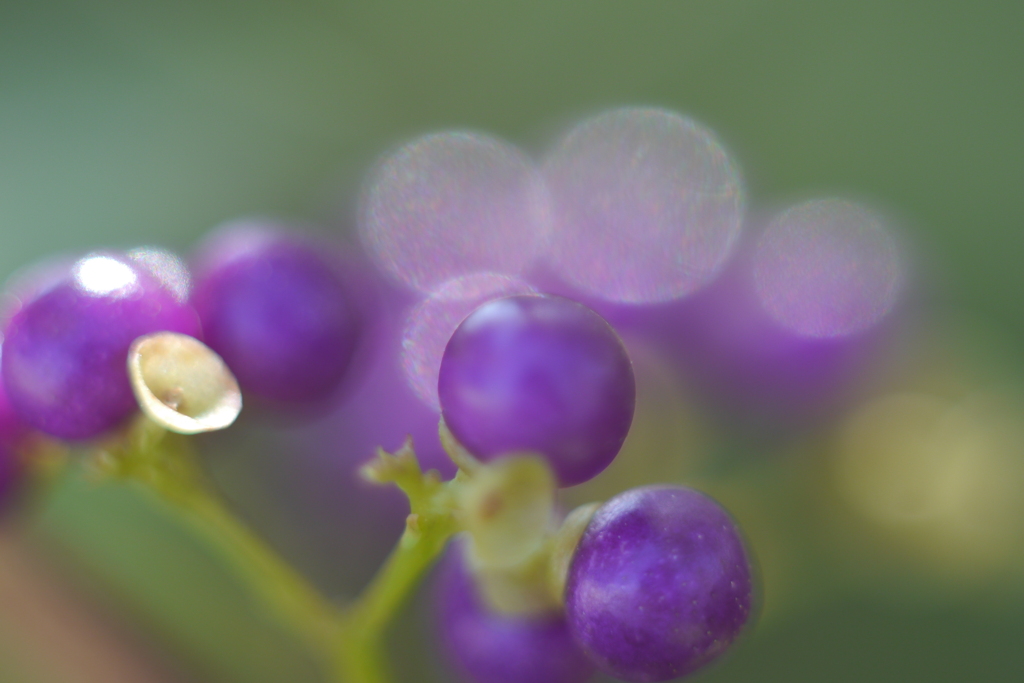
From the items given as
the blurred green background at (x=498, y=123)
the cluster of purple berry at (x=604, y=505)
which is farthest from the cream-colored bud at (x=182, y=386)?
the blurred green background at (x=498, y=123)

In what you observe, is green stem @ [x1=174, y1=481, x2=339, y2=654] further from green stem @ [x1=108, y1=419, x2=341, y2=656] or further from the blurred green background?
the blurred green background

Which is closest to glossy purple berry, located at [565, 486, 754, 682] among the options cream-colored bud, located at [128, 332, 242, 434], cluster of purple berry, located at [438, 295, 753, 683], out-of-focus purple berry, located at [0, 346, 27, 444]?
cluster of purple berry, located at [438, 295, 753, 683]

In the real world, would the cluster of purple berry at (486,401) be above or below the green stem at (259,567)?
above

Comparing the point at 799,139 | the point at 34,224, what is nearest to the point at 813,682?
the point at 799,139

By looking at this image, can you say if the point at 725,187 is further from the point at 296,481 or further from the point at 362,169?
the point at 296,481

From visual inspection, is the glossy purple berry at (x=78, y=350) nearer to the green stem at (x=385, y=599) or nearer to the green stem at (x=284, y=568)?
the green stem at (x=284, y=568)

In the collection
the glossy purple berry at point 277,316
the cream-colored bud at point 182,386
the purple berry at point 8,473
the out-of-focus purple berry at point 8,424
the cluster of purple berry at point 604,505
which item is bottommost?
the purple berry at point 8,473

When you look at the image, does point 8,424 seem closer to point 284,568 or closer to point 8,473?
point 8,473
